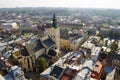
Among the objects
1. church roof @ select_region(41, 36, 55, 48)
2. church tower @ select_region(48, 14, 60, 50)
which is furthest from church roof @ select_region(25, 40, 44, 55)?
church tower @ select_region(48, 14, 60, 50)

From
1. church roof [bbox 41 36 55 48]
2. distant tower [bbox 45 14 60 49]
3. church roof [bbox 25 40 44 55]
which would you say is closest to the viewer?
church roof [bbox 25 40 44 55]

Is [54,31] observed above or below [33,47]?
above

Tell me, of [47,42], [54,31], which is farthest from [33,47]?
[54,31]

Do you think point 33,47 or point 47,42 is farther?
point 47,42

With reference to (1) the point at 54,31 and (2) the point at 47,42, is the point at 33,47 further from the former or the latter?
(1) the point at 54,31

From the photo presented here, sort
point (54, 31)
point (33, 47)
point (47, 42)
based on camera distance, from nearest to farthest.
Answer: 1. point (33, 47)
2. point (47, 42)
3. point (54, 31)

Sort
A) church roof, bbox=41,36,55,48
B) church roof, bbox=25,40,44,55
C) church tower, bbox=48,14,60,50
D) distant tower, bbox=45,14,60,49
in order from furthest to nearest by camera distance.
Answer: distant tower, bbox=45,14,60,49, church tower, bbox=48,14,60,50, church roof, bbox=41,36,55,48, church roof, bbox=25,40,44,55

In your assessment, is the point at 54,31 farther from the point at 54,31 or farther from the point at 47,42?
the point at 47,42

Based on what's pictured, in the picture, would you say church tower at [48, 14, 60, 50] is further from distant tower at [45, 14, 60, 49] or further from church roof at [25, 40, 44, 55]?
church roof at [25, 40, 44, 55]

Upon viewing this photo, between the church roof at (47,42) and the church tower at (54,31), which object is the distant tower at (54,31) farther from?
the church roof at (47,42)

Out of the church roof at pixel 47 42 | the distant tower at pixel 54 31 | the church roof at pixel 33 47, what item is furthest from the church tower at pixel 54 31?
the church roof at pixel 33 47

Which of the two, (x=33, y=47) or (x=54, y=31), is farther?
(x=54, y=31)

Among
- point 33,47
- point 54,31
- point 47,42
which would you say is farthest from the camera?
point 54,31
